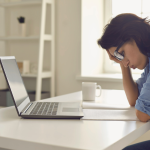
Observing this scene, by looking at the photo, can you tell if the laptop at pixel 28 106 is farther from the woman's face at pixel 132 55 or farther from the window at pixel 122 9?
the window at pixel 122 9

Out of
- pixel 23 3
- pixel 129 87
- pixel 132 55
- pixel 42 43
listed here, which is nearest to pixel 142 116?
pixel 132 55

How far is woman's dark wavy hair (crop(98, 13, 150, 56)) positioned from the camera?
1026 millimetres

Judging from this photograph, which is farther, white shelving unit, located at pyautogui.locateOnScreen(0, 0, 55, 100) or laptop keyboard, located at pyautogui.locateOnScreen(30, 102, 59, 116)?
white shelving unit, located at pyautogui.locateOnScreen(0, 0, 55, 100)

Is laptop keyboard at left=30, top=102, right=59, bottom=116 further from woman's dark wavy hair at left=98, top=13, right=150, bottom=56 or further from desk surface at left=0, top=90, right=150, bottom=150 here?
woman's dark wavy hair at left=98, top=13, right=150, bottom=56

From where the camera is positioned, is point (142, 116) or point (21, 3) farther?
point (21, 3)

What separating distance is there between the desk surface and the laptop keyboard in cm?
6

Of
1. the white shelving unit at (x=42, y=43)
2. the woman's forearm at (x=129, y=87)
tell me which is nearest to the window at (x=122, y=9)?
the white shelving unit at (x=42, y=43)

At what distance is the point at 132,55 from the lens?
1.10 meters

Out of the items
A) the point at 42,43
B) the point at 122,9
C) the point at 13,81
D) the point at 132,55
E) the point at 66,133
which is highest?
the point at 122,9

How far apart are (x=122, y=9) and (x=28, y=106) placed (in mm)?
1973

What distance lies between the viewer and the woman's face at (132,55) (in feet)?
3.49

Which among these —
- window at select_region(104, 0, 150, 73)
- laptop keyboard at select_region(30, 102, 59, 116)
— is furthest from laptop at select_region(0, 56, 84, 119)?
window at select_region(104, 0, 150, 73)

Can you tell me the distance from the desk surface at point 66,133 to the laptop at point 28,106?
29 millimetres

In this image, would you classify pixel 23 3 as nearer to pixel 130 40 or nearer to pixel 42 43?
pixel 42 43
